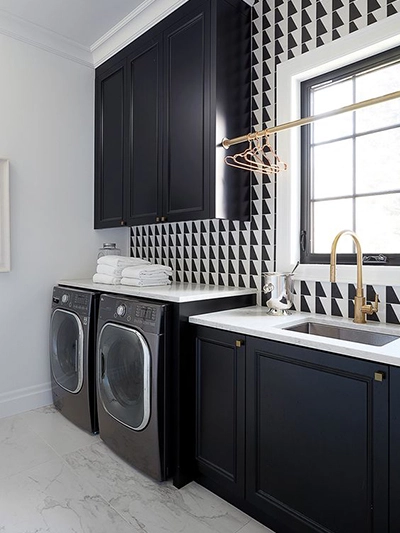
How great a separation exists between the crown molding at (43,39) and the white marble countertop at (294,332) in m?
2.39

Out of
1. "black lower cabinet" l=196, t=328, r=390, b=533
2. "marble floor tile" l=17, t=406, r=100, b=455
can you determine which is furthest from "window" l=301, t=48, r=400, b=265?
"marble floor tile" l=17, t=406, r=100, b=455

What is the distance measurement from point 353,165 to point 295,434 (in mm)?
1349

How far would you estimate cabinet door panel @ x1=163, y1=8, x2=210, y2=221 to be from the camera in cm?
→ 219

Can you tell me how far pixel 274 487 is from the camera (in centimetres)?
154

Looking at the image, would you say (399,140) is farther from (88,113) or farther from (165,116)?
(88,113)

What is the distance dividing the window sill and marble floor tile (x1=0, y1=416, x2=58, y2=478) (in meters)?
1.75

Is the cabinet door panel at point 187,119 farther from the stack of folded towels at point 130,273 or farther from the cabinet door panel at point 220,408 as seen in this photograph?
the cabinet door panel at point 220,408

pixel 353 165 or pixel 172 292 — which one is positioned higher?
pixel 353 165

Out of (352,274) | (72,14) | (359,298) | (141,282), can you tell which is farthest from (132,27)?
(359,298)

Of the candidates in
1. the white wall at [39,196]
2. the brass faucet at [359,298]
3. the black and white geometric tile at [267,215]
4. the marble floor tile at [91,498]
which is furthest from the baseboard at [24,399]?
the brass faucet at [359,298]

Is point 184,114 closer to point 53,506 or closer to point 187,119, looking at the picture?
point 187,119

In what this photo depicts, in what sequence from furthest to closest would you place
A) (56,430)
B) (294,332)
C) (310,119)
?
(56,430)
(310,119)
(294,332)

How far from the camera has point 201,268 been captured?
2699mm

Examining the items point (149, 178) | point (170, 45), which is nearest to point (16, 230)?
point (149, 178)
